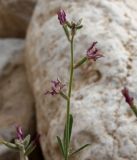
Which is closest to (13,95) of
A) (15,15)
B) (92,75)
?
(15,15)

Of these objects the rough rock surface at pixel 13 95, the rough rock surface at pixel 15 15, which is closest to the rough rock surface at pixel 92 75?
the rough rock surface at pixel 13 95

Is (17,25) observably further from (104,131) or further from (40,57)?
(104,131)

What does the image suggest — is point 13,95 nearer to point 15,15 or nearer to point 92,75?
point 15,15

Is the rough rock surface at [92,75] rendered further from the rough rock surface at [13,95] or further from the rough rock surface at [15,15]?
the rough rock surface at [15,15]

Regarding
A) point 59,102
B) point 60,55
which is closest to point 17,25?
point 60,55

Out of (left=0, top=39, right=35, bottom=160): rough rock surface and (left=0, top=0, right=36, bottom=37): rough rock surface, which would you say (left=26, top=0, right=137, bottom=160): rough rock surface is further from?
(left=0, top=0, right=36, bottom=37): rough rock surface

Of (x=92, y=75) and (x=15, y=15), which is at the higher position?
(x=15, y=15)
